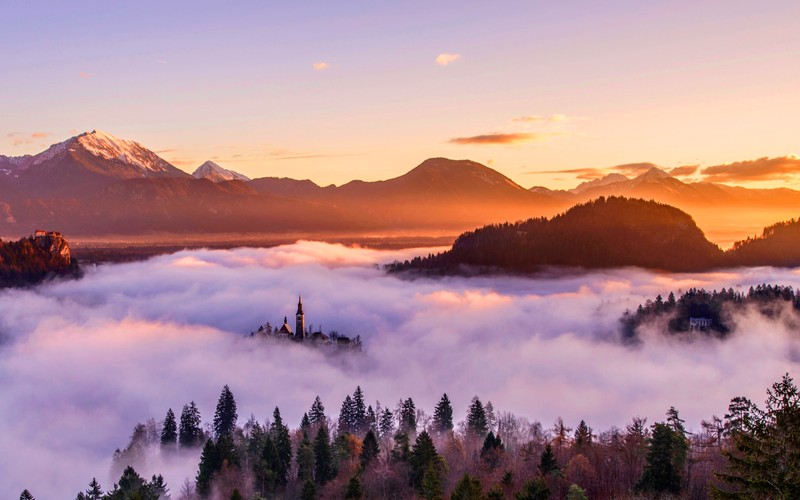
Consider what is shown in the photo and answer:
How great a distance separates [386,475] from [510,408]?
324 feet

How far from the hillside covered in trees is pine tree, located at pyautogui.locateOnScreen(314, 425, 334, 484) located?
0.43 feet

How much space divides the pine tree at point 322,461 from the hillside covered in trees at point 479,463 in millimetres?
132

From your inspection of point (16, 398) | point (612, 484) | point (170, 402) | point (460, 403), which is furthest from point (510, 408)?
point (16, 398)

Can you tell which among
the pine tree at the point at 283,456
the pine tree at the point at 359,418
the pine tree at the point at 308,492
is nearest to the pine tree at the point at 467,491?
the pine tree at the point at 308,492

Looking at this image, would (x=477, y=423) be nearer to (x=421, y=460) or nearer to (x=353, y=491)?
(x=421, y=460)

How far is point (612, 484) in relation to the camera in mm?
71750

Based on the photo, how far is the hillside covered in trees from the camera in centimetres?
3170

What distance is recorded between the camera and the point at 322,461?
90.6 m

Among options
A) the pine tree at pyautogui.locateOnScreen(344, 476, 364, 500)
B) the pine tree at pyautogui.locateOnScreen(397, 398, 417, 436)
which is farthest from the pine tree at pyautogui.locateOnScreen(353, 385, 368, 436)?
the pine tree at pyautogui.locateOnScreen(344, 476, 364, 500)

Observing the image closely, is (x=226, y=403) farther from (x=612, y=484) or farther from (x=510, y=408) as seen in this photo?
(x=612, y=484)

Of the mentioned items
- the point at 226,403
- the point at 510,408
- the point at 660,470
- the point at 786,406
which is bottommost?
the point at 510,408

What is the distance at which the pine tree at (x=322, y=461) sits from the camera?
296 ft

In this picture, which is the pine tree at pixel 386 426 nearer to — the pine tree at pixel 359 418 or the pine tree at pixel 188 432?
the pine tree at pixel 359 418

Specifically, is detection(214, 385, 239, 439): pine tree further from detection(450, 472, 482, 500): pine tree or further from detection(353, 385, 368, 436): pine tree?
detection(450, 472, 482, 500): pine tree
